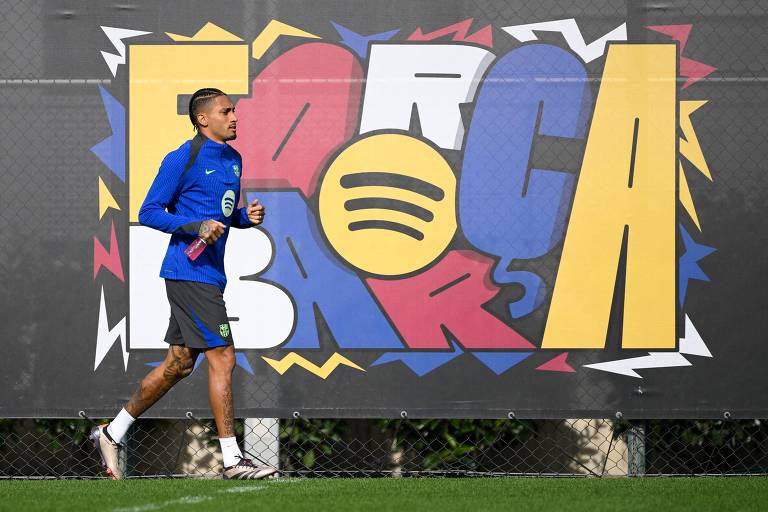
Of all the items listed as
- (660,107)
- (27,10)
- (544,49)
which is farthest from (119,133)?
(660,107)

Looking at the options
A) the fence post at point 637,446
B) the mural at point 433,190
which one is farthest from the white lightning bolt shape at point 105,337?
the fence post at point 637,446

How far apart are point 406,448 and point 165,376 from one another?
1693mm

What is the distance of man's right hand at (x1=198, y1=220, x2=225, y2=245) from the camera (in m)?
4.95

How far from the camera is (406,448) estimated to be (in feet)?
20.6

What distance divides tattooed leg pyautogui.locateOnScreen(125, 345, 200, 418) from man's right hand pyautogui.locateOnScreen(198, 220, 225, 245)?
589mm

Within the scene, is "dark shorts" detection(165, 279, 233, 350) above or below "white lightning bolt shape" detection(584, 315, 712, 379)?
above

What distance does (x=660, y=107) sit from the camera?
5930 mm

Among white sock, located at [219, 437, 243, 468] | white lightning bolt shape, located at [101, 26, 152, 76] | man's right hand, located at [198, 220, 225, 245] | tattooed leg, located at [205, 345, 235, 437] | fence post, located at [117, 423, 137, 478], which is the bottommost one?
fence post, located at [117, 423, 137, 478]

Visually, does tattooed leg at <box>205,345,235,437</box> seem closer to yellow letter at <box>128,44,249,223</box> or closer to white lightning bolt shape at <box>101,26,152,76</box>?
yellow letter at <box>128,44,249,223</box>

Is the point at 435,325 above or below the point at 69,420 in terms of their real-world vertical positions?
above

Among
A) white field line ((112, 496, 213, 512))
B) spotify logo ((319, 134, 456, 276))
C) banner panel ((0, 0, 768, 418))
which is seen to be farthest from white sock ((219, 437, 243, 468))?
spotify logo ((319, 134, 456, 276))

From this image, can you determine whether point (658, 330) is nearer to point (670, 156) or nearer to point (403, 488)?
point (670, 156)

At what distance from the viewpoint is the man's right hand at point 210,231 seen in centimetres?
495

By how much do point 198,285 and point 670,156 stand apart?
2.70m
